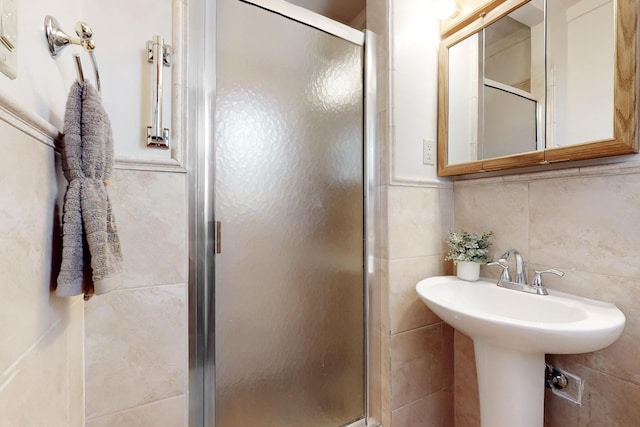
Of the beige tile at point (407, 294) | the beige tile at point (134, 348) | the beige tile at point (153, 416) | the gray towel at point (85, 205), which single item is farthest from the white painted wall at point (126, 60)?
the beige tile at point (407, 294)

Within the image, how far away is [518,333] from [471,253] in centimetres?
50

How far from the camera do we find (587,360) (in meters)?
0.96

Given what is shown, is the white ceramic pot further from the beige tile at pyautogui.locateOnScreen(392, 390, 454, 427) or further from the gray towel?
the gray towel

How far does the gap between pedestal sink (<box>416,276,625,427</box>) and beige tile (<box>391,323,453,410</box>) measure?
0.89ft

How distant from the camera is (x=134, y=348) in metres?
0.81

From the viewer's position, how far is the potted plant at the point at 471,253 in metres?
1.18

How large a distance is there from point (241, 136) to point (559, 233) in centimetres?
119

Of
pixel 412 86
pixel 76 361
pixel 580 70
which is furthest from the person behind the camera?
pixel 412 86

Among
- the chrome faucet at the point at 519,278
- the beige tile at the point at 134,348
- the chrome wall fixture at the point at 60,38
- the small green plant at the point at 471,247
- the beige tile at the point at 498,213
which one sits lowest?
the beige tile at the point at 134,348

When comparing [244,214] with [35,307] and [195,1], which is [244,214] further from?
[195,1]

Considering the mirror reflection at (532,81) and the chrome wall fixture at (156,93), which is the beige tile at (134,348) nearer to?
the chrome wall fixture at (156,93)

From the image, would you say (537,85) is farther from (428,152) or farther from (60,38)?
(60,38)

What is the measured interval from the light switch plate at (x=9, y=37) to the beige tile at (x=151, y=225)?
1.40ft

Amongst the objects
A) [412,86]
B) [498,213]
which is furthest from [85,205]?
[498,213]
